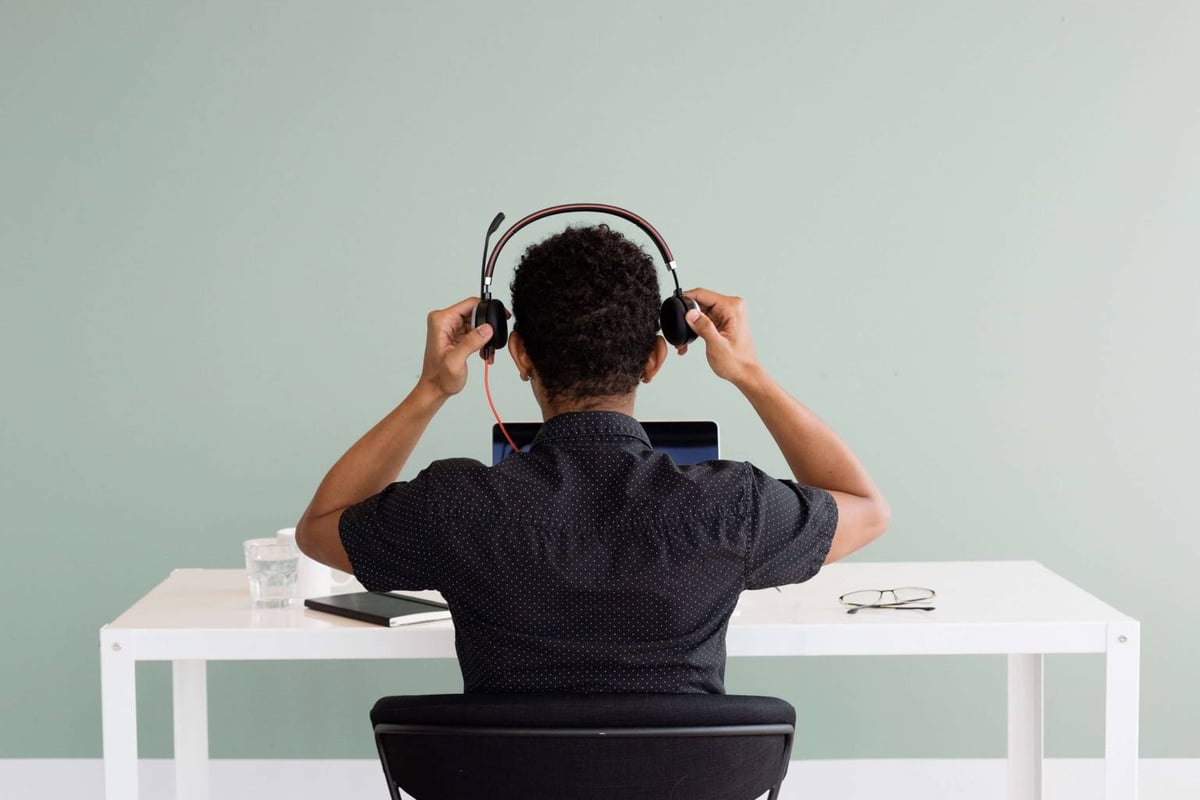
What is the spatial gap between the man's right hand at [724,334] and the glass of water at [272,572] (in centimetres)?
84

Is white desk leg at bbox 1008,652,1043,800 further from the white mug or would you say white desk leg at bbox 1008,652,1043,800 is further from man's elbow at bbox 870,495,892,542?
the white mug

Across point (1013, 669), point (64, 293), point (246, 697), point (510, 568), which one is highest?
point (64, 293)

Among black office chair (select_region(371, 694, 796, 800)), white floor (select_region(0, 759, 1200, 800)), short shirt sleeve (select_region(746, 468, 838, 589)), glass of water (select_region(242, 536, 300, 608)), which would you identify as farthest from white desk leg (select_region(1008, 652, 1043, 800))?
glass of water (select_region(242, 536, 300, 608))

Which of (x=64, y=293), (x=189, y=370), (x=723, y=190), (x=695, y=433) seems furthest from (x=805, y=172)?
(x=64, y=293)

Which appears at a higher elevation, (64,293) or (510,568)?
(64,293)

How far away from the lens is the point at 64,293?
9.46ft

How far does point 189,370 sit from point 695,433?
1412 millimetres

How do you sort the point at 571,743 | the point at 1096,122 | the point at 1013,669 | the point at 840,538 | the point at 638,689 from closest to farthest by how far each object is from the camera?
the point at 571,743
the point at 638,689
the point at 840,538
the point at 1013,669
the point at 1096,122

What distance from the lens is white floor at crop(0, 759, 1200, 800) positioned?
9.38ft

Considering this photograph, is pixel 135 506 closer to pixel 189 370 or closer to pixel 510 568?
pixel 189 370

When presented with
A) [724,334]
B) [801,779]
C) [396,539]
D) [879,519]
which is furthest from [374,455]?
[801,779]

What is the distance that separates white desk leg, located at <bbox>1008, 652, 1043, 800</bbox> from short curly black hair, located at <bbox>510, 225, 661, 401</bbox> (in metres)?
1.31

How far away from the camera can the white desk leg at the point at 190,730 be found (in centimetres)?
224

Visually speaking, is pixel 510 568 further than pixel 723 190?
No
